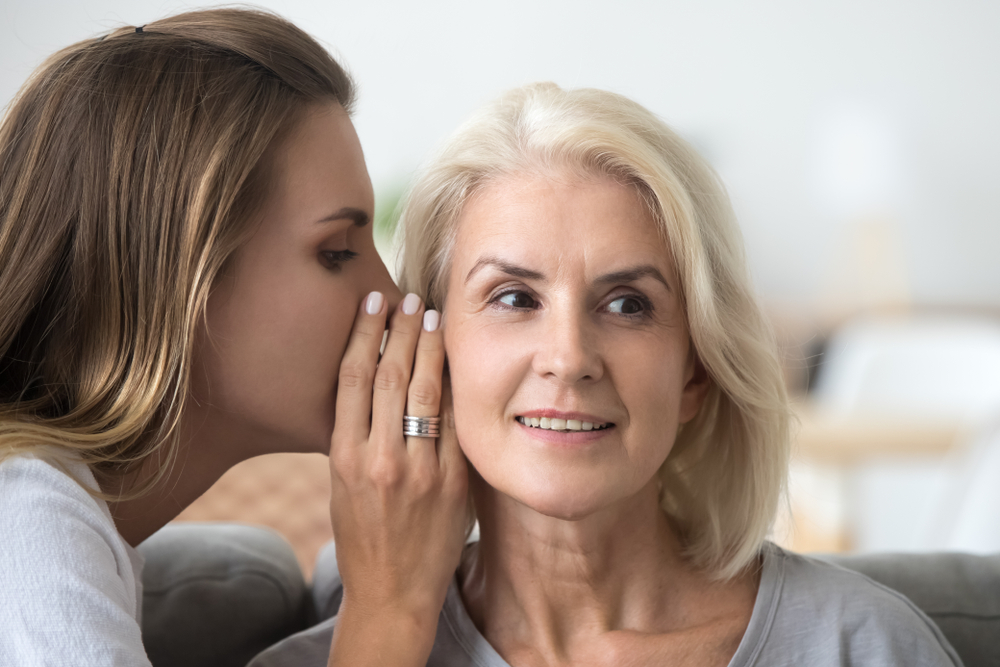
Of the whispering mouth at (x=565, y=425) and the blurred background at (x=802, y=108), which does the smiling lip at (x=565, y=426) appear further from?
the blurred background at (x=802, y=108)

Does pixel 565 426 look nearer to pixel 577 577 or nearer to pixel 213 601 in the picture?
pixel 577 577

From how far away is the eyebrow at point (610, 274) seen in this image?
130 centimetres

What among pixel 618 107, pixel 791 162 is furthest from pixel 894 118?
pixel 618 107

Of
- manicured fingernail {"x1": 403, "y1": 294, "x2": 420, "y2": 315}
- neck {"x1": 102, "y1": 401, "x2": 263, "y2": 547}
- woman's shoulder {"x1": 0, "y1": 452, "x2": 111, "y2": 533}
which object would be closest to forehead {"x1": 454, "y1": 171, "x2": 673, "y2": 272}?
manicured fingernail {"x1": 403, "y1": 294, "x2": 420, "y2": 315}

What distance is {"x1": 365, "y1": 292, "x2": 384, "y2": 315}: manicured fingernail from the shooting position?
59.0 inches

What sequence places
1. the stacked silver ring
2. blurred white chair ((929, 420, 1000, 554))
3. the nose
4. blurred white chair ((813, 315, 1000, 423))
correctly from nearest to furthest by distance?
the nose → the stacked silver ring → blurred white chair ((929, 420, 1000, 554)) → blurred white chair ((813, 315, 1000, 423))

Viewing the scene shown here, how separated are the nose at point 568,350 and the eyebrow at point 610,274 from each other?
0.06 metres

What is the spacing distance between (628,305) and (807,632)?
0.56m

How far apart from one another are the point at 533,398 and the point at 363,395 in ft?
1.06

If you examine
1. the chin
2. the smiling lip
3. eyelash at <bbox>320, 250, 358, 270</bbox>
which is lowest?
the chin

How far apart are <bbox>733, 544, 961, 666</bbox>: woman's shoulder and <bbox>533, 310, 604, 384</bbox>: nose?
48cm

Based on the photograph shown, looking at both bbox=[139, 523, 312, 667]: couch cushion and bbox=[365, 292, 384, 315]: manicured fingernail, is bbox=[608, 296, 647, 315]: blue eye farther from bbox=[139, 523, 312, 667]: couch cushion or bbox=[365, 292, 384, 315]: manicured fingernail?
bbox=[139, 523, 312, 667]: couch cushion

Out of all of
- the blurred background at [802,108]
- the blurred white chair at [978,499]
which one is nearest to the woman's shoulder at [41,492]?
the blurred white chair at [978,499]

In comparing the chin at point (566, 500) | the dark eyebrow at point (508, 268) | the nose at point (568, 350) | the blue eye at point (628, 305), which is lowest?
the chin at point (566, 500)
